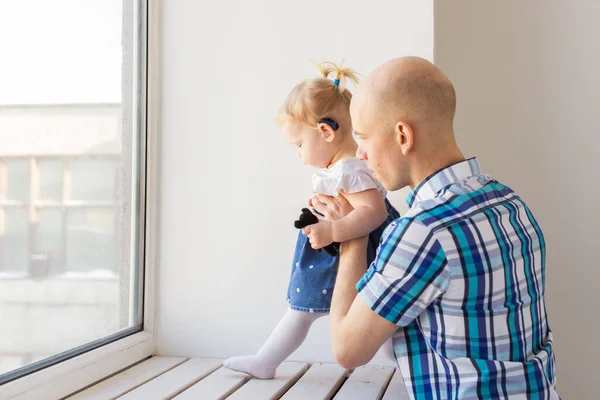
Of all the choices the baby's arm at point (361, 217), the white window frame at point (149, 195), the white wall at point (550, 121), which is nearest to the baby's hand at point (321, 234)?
the baby's arm at point (361, 217)

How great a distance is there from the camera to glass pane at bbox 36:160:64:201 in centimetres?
166

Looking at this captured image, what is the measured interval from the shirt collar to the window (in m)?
0.95

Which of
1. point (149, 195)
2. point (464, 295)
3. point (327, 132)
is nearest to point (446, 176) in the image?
point (464, 295)

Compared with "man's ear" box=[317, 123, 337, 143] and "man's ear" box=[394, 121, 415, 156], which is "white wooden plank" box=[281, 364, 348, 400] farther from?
"man's ear" box=[394, 121, 415, 156]

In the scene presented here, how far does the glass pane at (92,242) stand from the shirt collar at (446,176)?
3.38ft

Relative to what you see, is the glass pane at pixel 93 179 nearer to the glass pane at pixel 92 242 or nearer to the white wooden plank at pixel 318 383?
the glass pane at pixel 92 242

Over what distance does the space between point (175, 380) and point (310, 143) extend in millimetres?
739

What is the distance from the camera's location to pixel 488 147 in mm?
2330

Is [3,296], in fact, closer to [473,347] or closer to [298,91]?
[298,91]

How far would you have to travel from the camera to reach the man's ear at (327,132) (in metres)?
1.72

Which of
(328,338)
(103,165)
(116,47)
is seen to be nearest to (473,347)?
(328,338)

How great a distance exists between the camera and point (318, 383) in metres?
1.82

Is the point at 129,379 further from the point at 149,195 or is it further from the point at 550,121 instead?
the point at 550,121

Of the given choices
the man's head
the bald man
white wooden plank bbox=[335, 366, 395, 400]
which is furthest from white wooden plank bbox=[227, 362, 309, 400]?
the man's head
